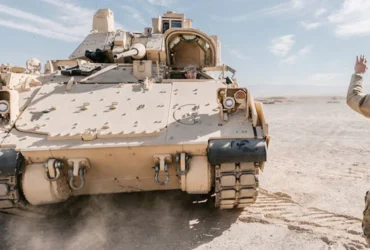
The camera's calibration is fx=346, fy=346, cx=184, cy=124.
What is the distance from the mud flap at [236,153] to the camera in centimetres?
414

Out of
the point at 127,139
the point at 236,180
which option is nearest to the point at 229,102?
the point at 236,180

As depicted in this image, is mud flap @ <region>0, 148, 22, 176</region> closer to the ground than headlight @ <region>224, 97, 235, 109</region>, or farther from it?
closer to the ground

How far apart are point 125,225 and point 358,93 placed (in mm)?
3463

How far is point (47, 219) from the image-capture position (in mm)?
5129

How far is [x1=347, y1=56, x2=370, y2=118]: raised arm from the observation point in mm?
2586

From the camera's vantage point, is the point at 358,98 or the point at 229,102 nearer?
the point at 358,98

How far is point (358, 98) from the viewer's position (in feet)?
8.74

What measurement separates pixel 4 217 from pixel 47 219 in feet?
2.46

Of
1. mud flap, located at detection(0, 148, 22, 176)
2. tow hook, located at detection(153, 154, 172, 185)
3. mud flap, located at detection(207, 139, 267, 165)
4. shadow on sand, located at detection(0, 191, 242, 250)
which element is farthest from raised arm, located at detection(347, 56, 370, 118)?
mud flap, located at detection(0, 148, 22, 176)

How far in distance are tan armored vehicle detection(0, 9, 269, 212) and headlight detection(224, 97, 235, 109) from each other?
0.05 ft

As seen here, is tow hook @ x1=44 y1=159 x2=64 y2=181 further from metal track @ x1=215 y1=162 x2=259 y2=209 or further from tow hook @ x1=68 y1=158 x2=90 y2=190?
metal track @ x1=215 y1=162 x2=259 y2=209

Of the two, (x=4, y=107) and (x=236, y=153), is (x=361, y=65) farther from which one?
(x=4, y=107)

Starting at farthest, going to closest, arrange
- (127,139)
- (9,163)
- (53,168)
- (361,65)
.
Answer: (127,139)
(53,168)
(9,163)
(361,65)

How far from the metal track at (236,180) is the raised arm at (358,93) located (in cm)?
181
